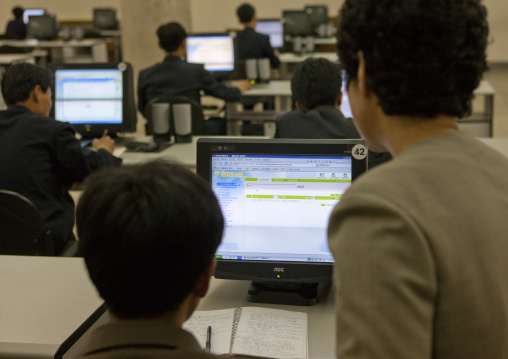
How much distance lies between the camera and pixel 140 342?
815mm

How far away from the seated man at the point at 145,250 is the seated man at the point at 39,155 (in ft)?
6.15

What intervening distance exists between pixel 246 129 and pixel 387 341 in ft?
15.3

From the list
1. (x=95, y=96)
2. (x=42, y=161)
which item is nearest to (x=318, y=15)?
(x=95, y=96)

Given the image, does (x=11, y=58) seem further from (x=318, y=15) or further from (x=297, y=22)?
(x=318, y=15)

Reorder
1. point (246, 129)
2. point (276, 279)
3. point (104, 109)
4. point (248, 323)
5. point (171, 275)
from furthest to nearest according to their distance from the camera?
point (246, 129) < point (104, 109) < point (276, 279) < point (248, 323) < point (171, 275)

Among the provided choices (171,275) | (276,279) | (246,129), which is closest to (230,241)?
(276,279)

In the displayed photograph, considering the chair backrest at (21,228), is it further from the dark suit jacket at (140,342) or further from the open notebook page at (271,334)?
the dark suit jacket at (140,342)

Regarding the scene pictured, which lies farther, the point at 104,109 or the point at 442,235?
the point at 104,109

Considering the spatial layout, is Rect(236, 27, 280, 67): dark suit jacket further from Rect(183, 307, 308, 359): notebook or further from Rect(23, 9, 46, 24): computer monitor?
Rect(23, 9, 46, 24): computer monitor

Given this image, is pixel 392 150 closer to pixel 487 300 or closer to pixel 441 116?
pixel 441 116

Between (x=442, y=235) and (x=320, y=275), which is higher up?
(x=442, y=235)

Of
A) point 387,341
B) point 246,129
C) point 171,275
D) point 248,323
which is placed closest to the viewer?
point 387,341

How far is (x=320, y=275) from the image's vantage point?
5.14ft

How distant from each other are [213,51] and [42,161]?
3.74 m
